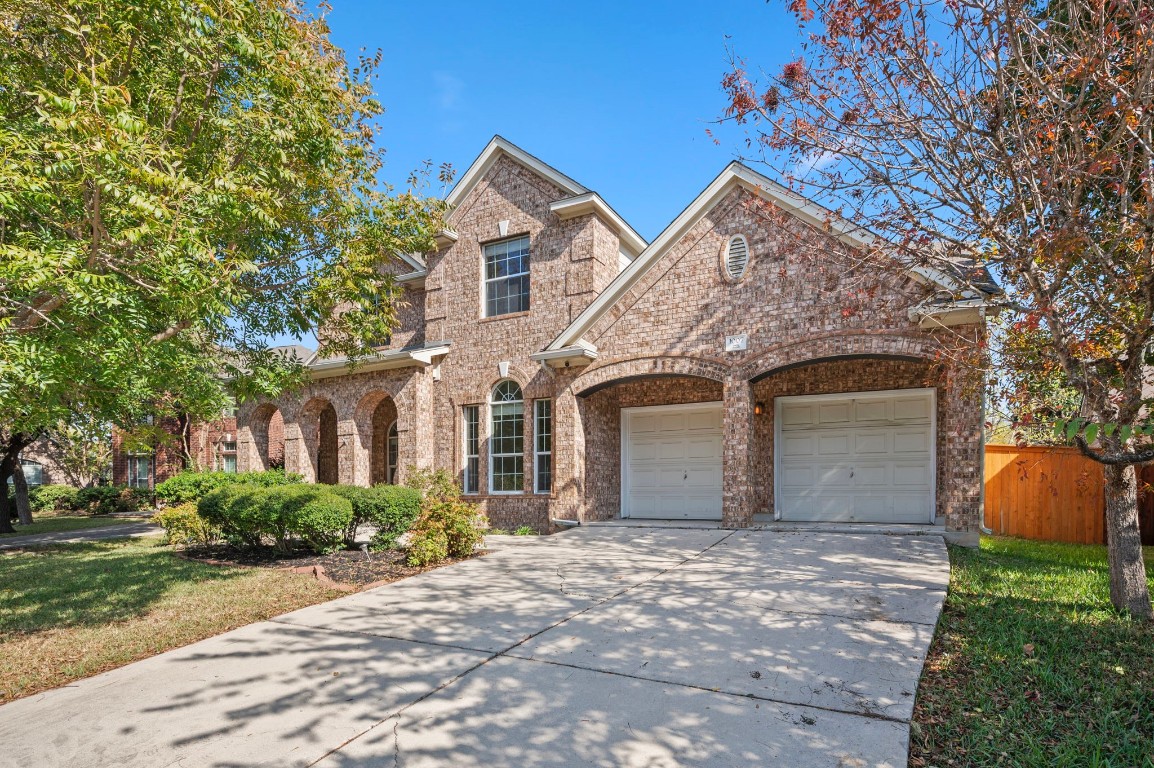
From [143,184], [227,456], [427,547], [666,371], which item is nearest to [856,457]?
[666,371]

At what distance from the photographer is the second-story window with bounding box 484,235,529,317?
1534 centimetres

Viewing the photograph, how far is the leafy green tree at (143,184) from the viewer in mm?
4613

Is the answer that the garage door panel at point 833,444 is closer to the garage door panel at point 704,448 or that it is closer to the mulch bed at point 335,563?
the garage door panel at point 704,448

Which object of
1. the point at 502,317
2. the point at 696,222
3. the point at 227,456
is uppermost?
the point at 696,222

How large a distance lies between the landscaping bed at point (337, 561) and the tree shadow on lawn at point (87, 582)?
0.49m

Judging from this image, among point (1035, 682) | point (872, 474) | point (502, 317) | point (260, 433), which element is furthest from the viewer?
point (260, 433)

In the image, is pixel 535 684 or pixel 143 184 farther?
pixel 143 184

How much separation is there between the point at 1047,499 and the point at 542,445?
10.6 metres

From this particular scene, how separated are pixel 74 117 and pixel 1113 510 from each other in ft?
31.1

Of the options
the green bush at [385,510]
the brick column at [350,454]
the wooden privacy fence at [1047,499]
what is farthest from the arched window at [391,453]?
the wooden privacy fence at [1047,499]

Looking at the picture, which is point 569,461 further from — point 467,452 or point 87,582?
point 87,582

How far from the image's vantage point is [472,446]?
15562 millimetres

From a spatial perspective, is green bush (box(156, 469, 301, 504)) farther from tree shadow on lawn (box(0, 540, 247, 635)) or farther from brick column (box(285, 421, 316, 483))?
tree shadow on lawn (box(0, 540, 247, 635))

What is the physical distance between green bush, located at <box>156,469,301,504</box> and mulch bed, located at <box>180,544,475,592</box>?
15.7 feet
